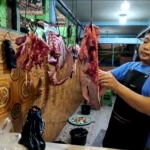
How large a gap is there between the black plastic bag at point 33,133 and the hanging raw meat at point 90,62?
0.33 m

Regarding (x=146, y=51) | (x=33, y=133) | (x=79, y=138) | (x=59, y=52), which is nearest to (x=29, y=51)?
(x=59, y=52)

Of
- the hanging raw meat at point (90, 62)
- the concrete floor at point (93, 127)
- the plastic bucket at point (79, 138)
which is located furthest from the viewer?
the concrete floor at point (93, 127)

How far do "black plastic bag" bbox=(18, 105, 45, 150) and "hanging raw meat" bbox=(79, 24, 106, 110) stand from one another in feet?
1.08

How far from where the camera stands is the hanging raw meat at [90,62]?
3.24ft

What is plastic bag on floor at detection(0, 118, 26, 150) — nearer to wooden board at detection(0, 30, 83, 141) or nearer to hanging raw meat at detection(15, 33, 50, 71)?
wooden board at detection(0, 30, 83, 141)

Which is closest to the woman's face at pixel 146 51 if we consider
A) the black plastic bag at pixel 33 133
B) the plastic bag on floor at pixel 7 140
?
the black plastic bag at pixel 33 133

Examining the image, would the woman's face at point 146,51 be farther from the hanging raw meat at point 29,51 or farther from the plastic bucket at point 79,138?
the plastic bucket at point 79,138

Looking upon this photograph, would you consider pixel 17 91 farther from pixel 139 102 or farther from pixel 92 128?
pixel 92 128

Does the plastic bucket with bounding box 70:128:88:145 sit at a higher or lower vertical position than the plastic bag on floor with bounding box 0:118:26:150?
lower

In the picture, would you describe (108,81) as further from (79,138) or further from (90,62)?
(79,138)

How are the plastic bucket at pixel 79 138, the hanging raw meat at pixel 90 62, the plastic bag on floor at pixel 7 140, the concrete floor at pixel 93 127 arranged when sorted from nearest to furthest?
the plastic bag on floor at pixel 7 140 → the hanging raw meat at pixel 90 62 → the plastic bucket at pixel 79 138 → the concrete floor at pixel 93 127

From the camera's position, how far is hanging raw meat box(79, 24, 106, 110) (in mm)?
987

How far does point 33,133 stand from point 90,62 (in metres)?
0.51

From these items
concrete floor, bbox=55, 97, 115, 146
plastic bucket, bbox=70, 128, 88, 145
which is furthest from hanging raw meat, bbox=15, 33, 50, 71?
concrete floor, bbox=55, 97, 115, 146
